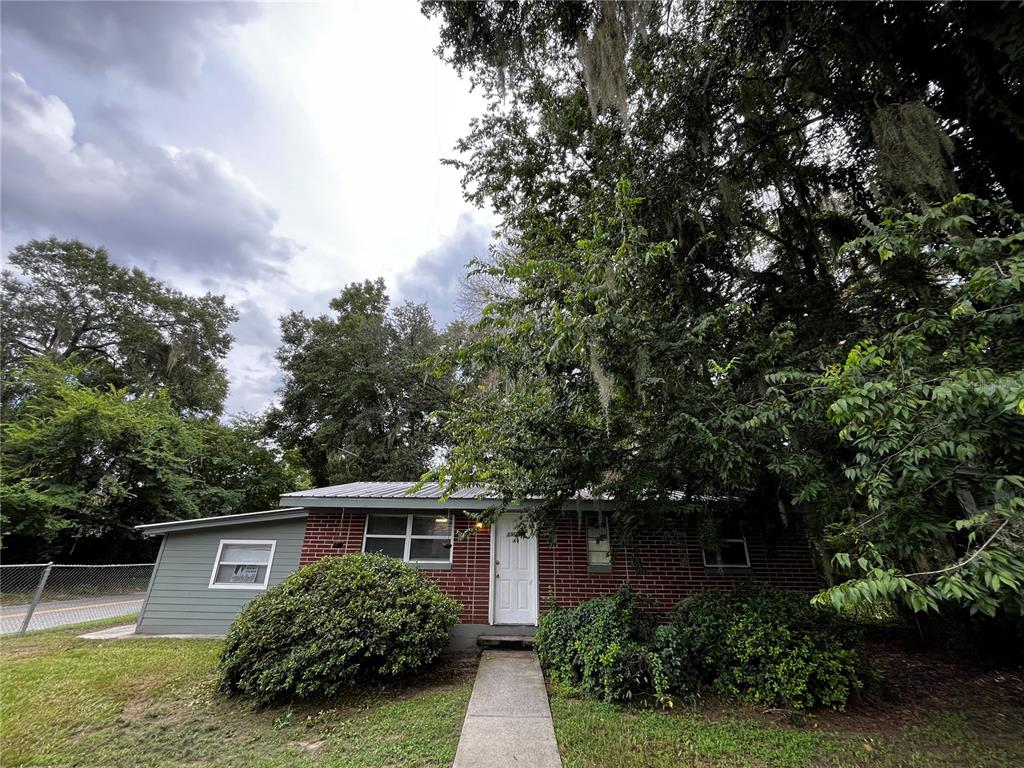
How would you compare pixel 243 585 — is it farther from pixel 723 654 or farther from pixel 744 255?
pixel 744 255

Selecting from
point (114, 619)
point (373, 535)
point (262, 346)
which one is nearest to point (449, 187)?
point (373, 535)

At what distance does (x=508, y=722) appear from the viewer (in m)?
4.03

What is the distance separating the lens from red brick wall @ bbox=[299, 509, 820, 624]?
743cm

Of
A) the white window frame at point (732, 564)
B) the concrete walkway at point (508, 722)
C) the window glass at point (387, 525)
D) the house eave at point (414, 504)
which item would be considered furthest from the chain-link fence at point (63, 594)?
the white window frame at point (732, 564)

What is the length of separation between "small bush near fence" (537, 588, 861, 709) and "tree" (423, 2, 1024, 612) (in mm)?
965

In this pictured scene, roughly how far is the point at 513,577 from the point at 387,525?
105 inches

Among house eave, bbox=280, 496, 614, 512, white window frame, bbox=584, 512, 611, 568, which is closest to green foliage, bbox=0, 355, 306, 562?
house eave, bbox=280, 496, 614, 512

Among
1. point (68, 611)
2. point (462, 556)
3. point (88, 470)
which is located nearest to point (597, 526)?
point (462, 556)

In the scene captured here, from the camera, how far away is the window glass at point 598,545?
7652mm

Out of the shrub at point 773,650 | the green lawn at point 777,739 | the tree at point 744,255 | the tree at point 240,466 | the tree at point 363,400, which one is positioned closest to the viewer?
the tree at point 744,255

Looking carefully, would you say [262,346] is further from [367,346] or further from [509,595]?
[509,595]

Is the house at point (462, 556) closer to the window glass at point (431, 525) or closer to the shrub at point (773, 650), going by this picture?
the window glass at point (431, 525)

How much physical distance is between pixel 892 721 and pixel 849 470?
11.7 ft

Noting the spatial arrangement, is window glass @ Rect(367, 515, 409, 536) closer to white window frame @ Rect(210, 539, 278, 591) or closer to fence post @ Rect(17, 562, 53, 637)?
white window frame @ Rect(210, 539, 278, 591)
